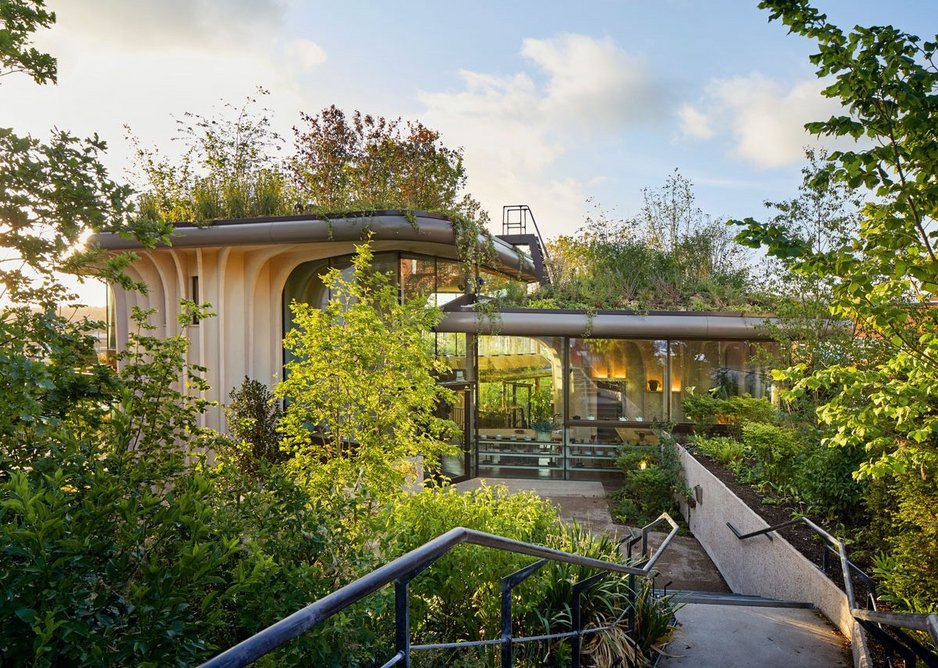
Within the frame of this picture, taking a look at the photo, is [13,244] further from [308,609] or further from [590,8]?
[590,8]

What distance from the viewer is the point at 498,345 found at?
13.2m

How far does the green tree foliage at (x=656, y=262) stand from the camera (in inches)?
531

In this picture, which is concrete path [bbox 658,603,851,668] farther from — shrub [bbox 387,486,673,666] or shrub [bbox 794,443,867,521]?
shrub [bbox 794,443,867,521]

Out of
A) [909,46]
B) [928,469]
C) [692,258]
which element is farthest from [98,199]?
[692,258]

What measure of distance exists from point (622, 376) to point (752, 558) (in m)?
6.28

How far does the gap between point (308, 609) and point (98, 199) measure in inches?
148

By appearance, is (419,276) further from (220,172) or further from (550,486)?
(550,486)

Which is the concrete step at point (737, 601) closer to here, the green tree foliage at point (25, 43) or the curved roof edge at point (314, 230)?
the green tree foliage at point (25, 43)

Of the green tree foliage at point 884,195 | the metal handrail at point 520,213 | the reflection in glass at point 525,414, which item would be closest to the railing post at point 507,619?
the green tree foliage at point 884,195

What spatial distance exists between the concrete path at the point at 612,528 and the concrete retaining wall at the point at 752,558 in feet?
0.72

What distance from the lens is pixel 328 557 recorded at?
2777 mm

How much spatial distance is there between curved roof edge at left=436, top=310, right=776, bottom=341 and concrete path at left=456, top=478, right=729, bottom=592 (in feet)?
11.2

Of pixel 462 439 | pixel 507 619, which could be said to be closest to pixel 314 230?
pixel 462 439

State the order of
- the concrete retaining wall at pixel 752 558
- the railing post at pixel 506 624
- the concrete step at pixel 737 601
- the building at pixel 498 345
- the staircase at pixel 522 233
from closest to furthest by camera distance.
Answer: the railing post at pixel 506 624
the concrete retaining wall at pixel 752 558
the concrete step at pixel 737 601
the building at pixel 498 345
the staircase at pixel 522 233
